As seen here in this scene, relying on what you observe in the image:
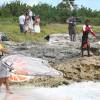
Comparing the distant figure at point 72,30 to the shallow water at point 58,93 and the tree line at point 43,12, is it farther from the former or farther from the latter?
the tree line at point 43,12

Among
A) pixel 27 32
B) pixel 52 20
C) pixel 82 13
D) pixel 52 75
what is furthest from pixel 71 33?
pixel 82 13

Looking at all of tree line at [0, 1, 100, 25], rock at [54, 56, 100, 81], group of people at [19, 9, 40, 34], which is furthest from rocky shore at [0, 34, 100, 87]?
tree line at [0, 1, 100, 25]

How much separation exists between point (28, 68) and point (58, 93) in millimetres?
2171

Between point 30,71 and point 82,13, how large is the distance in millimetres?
50421

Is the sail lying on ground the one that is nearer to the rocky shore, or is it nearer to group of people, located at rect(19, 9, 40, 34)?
the rocky shore

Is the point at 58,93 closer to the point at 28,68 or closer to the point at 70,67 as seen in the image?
the point at 28,68

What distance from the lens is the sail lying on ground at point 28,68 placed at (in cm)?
1547

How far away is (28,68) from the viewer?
15.9 m

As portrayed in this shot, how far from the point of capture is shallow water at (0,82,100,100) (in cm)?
1327

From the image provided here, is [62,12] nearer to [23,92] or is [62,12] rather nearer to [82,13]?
[82,13]

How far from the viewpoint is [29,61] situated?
16453 mm

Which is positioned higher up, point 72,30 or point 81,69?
point 72,30

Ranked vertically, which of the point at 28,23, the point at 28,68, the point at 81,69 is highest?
the point at 28,23

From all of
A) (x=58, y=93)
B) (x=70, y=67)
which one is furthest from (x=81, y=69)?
(x=58, y=93)
